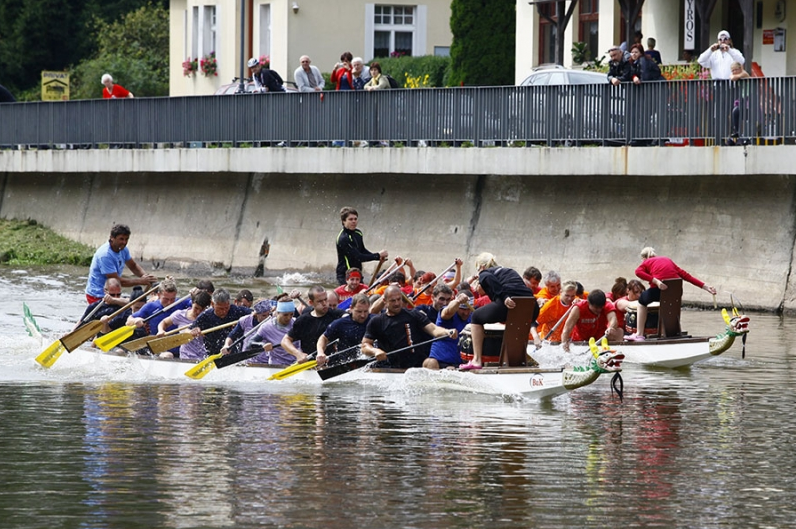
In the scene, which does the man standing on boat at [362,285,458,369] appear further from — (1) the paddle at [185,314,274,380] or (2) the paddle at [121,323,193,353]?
(2) the paddle at [121,323,193,353]

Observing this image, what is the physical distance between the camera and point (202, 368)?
17953 mm

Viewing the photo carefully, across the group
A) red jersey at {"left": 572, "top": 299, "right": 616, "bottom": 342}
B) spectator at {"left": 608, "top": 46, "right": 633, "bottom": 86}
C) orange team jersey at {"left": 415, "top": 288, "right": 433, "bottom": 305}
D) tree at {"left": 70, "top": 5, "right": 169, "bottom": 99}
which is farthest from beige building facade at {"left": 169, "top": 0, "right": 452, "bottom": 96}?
red jersey at {"left": 572, "top": 299, "right": 616, "bottom": 342}

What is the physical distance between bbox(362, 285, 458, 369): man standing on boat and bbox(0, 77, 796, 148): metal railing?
8080mm

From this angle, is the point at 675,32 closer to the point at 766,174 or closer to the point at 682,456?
the point at 766,174

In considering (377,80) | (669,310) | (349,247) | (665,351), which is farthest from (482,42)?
(665,351)

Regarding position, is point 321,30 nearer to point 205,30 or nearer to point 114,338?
point 205,30

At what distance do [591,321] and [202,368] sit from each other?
485cm

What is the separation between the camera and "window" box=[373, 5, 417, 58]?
44.7 meters

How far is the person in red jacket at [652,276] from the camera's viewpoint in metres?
19.6

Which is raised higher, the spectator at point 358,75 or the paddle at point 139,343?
the spectator at point 358,75

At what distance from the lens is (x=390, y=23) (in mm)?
44750

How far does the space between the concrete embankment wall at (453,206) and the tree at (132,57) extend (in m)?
17.0

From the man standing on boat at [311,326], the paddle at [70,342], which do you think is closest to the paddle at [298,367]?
the man standing on boat at [311,326]

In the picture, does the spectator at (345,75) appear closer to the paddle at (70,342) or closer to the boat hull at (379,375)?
the paddle at (70,342)
